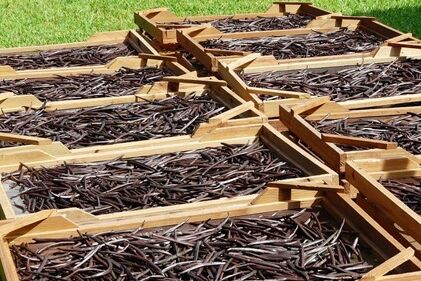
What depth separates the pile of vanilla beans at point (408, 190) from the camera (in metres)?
4.25

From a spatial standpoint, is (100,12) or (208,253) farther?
(100,12)

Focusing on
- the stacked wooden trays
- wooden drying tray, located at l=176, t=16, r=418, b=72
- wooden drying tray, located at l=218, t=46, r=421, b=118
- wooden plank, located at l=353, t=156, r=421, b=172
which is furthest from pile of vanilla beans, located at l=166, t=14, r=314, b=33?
wooden plank, located at l=353, t=156, r=421, b=172

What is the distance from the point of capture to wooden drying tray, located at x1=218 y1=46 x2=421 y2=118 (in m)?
5.78

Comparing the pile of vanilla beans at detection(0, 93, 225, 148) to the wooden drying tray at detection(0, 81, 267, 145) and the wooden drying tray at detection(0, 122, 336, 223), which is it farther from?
the wooden drying tray at detection(0, 122, 336, 223)

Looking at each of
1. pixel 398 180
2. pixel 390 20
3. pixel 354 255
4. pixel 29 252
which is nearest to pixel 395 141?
pixel 398 180

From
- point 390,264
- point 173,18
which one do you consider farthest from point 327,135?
point 173,18

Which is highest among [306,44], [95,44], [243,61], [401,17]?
[243,61]

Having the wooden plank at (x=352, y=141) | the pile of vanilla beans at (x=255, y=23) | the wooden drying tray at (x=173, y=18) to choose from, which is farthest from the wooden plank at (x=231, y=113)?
the pile of vanilla beans at (x=255, y=23)

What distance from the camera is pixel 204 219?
4164mm

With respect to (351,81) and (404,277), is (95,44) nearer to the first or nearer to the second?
(351,81)

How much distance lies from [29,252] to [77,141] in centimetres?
154

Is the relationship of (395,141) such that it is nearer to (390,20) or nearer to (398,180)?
(398,180)

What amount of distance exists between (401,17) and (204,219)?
8.89m

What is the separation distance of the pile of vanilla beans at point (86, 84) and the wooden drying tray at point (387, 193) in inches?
92.3
